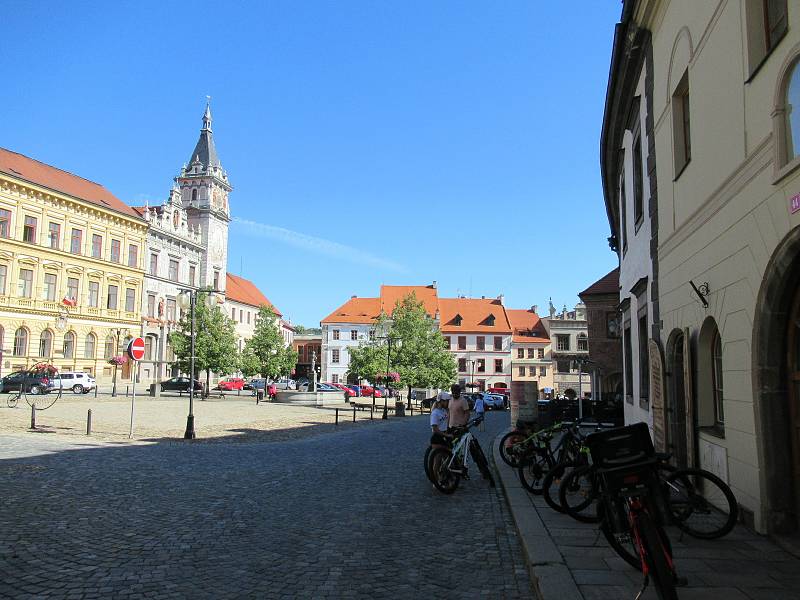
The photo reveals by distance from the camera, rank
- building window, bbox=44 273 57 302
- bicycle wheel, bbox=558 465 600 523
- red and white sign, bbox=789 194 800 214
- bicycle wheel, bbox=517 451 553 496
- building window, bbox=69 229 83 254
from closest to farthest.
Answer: red and white sign, bbox=789 194 800 214 < bicycle wheel, bbox=558 465 600 523 < bicycle wheel, bbox=517 451 553 496 < building window, bbox=44 273 57 302 < building window, bbox=69 229 83 254

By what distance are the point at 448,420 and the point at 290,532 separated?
544 centimetres

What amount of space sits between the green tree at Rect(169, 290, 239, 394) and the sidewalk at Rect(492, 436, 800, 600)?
48807mm

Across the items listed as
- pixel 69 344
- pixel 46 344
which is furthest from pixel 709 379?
pixel 69 344

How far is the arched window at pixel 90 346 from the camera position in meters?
57.5

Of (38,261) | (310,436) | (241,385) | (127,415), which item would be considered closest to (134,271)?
(38,261)

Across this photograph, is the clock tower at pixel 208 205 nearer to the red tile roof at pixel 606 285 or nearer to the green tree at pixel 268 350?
the green tree at pixel 268 350

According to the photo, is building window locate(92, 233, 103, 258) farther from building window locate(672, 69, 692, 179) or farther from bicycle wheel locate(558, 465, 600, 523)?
bicycle wheel locate(558, 465, 600, 523)

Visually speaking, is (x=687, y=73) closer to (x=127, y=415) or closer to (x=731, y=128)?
(x=731, y=128)

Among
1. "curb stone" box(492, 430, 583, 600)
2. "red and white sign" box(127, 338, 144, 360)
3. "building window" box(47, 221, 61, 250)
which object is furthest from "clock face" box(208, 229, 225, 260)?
"curb stone" box(492, 430, 583, 600)

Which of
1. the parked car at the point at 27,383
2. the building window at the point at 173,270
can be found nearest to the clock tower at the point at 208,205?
the building window at the point at 173,270

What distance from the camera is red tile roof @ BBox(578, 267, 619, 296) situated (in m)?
33.5

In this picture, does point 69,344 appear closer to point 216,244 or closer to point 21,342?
point 21,342

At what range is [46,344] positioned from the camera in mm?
54094

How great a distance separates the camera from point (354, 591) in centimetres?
521
